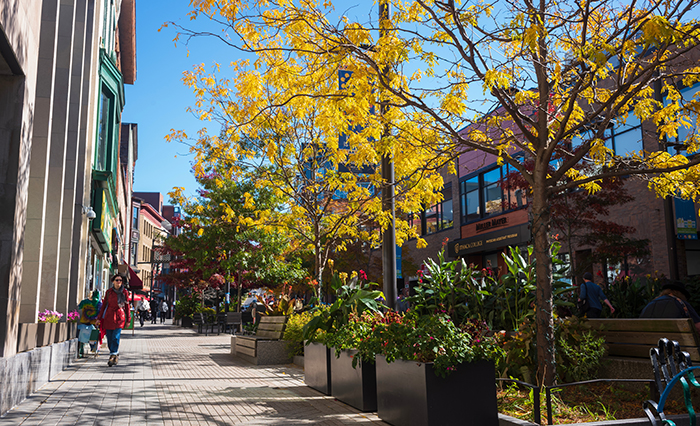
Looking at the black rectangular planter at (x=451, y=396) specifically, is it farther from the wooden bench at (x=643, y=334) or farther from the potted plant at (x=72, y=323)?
the potted plant at (x=72, y=323)

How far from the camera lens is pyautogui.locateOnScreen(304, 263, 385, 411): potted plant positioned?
7.02 metres

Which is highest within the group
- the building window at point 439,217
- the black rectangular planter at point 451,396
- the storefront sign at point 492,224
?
the building window at point 439,217

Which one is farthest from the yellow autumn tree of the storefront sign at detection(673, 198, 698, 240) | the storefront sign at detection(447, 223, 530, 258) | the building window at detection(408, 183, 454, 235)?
the building window at detection(408, 183, 454, 235)

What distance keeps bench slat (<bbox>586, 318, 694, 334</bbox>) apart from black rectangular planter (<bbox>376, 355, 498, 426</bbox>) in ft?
7.12

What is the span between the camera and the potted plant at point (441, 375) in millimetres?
5367

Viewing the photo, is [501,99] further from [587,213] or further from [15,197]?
[587,213]

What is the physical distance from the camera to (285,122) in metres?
13.3

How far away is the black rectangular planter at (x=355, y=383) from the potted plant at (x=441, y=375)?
927 mm

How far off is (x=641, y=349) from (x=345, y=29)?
5612 mm

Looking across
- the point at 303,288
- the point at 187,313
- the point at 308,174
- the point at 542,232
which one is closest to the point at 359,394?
the point at 542,232

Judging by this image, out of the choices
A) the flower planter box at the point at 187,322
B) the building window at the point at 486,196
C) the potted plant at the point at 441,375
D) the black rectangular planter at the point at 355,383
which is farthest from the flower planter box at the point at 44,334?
the flower planter box at the point at 187,322

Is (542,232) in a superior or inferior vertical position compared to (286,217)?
inferior

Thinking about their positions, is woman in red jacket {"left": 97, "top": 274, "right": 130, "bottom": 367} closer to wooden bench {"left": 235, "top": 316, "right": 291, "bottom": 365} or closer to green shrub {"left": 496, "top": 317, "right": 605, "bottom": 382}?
wooden bench {"left": 235, "top": 316, "right": 291, "bottom": 365}

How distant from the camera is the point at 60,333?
38.0 ft
